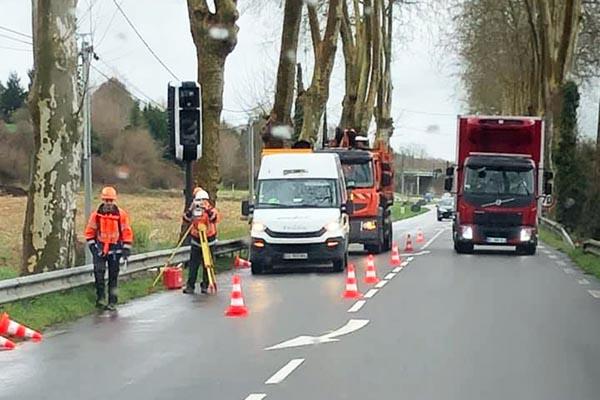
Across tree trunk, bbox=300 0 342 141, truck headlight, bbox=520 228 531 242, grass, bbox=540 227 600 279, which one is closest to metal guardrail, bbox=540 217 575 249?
grass, bbox=540 227 600 279

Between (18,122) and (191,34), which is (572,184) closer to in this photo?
(191,34)

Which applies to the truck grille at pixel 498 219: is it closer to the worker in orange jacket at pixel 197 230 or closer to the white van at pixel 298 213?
the white van at pixel 298 213

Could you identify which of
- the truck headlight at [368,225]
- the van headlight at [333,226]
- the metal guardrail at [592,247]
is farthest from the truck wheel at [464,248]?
the van headlight at [333,226]

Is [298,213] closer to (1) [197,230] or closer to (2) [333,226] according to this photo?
(2) [333,226]

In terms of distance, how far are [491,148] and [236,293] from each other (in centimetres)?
1747

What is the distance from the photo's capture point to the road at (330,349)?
987 cm

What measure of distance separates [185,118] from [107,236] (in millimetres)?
6839

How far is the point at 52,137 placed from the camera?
1755 cm

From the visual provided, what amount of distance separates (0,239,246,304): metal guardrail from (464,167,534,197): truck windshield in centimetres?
1076

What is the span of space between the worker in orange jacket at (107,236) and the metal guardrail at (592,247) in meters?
14.7

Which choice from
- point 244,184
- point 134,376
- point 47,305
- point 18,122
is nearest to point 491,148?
point 47,305

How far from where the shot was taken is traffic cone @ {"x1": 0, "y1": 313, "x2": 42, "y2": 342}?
13359 millimetres

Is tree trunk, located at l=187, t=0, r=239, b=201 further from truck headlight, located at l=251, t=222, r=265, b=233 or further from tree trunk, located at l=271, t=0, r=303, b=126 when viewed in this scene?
tree trunk, located at l=271, t=0, r=303, b=126

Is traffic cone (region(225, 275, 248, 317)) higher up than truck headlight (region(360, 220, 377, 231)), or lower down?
lower down
